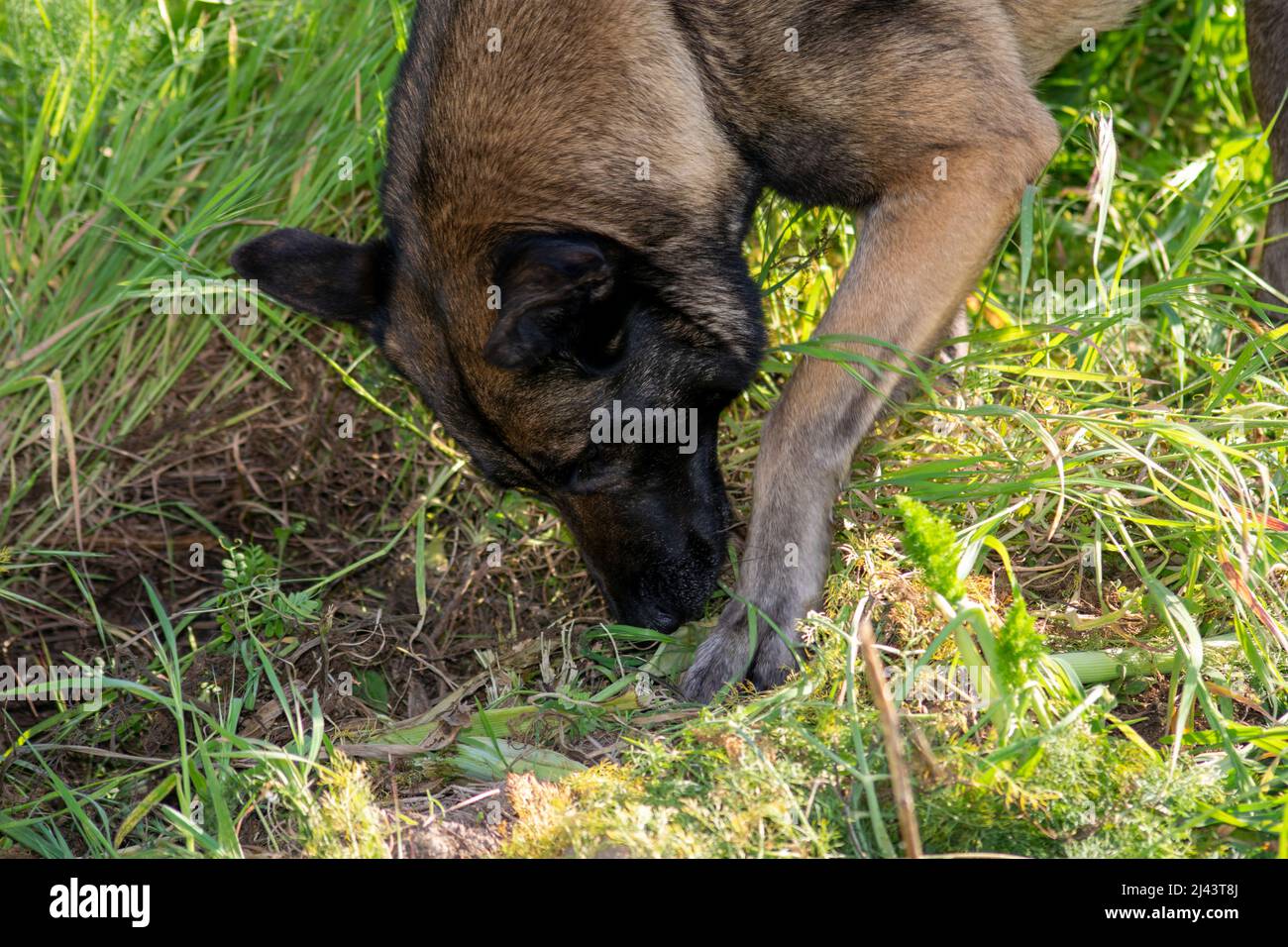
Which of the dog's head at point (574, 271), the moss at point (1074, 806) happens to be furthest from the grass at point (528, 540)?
the dog's head at point (574, 271)

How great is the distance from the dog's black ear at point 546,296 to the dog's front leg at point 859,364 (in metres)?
0.53

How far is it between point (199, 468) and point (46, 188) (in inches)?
43.2

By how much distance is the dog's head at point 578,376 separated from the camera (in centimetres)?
240

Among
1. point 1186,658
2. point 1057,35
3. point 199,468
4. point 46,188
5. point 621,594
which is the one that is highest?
point 46,188

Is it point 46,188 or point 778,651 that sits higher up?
point 46,188

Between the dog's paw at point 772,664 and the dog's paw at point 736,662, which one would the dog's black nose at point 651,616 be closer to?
the dog's paw at point 736,662

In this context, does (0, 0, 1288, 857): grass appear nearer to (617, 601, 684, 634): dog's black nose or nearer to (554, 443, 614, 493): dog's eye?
(617, 601, 684, 634): dog's black nose

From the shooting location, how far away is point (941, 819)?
6.13 feet

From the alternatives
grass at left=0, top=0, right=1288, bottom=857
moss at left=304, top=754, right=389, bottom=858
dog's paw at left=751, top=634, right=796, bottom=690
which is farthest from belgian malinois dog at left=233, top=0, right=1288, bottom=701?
moss at left=304, top=754, right=389, bottom=858

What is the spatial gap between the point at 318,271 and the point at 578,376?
74cm

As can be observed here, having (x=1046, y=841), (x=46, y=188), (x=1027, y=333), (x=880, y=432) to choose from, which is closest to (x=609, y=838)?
(x=1046, y=841)

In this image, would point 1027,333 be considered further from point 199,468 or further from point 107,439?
point 107,439

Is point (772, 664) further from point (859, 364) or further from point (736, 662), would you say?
point (859, 364)
